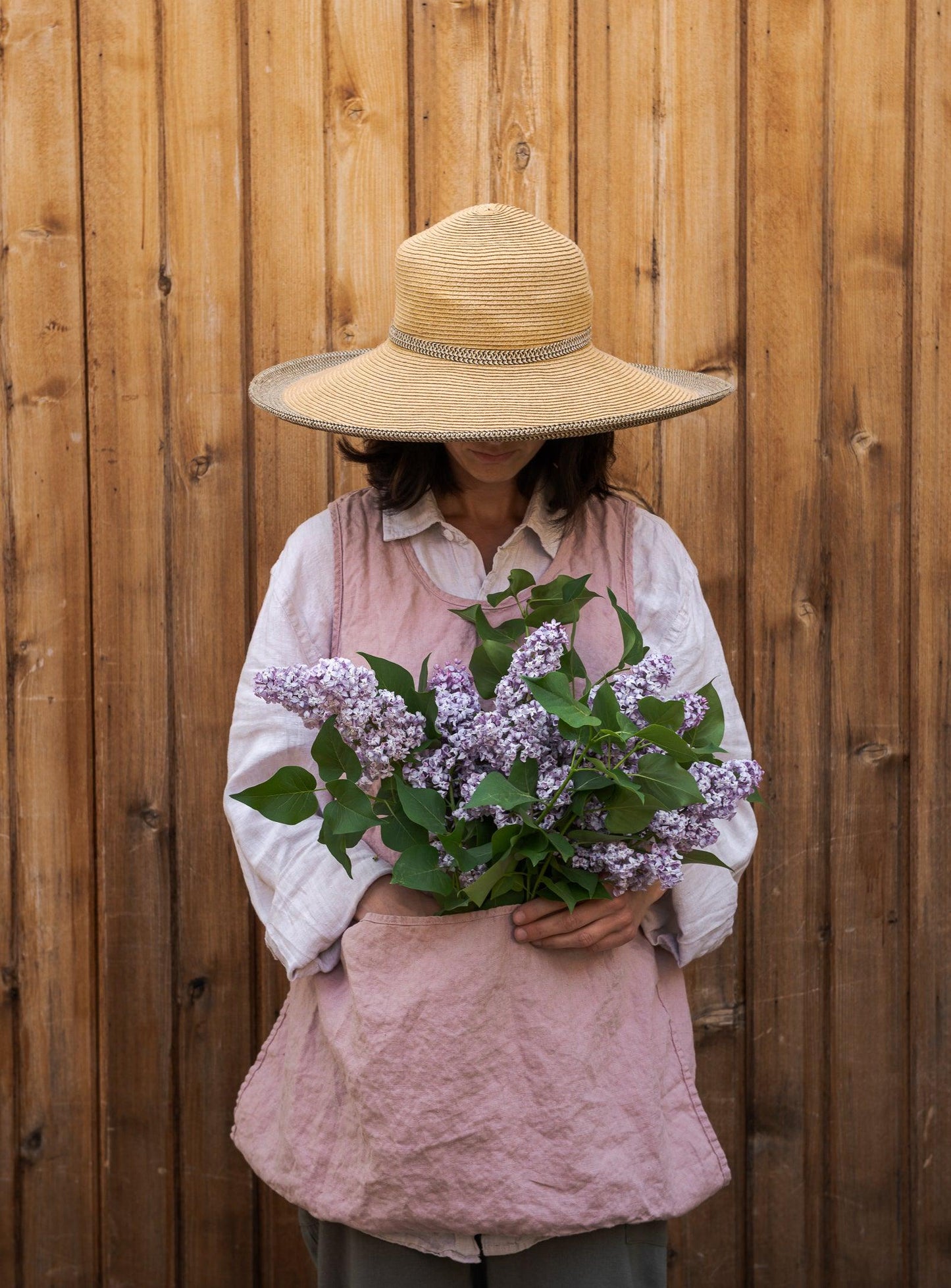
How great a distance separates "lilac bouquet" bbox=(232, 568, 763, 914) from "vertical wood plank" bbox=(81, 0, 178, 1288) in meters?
0.83

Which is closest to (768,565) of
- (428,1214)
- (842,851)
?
(842,851)

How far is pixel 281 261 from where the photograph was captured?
1978 millimetres

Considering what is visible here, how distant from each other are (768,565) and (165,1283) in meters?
1.53

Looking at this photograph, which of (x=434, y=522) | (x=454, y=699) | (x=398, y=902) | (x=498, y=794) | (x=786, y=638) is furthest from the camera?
(x=786, y=638)

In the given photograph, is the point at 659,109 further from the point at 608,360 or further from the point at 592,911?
the point at 592,911

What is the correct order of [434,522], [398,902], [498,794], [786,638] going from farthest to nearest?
[786,638], [434,522], [398,902], [498,794]

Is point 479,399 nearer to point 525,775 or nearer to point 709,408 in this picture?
point 525,775

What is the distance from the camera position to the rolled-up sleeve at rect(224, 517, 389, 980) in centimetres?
142

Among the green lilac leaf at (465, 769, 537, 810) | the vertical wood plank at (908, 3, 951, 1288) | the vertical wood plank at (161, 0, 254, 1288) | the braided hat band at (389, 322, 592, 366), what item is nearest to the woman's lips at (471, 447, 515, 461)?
the braided hat band at (389, 322, 592, 366)

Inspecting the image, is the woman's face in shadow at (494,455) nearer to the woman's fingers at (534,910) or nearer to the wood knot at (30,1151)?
the woman's fingers at (534,910)

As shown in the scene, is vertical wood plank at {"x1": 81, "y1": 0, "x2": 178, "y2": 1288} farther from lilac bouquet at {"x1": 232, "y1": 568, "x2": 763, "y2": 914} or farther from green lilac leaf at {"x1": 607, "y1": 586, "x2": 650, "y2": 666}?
green lilac leaf at {"x1": 607, "y1": 586, "x2": 650, "y2": 666}

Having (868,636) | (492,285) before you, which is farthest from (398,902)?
(868,636)

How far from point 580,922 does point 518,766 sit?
0.24m

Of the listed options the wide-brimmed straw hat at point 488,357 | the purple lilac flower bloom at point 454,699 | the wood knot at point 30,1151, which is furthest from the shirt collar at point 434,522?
the wood knot at point 30,1151
